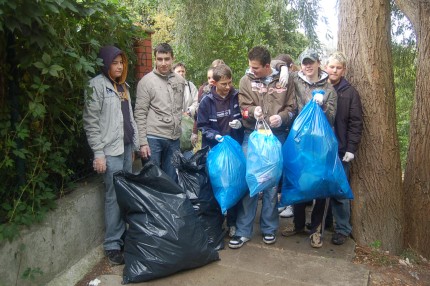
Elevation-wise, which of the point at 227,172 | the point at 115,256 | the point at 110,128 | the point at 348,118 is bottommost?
the point at 115,256

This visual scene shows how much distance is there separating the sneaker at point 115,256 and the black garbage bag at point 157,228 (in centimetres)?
22

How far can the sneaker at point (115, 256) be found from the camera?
3.22 meters

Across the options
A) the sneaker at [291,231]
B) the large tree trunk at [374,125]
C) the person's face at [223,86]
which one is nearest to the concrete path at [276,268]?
the sneaker at [291,231]

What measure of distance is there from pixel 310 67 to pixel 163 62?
1.34m

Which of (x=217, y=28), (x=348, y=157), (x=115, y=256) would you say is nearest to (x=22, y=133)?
(x=115, y=256)

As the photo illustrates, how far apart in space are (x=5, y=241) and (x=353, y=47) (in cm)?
331

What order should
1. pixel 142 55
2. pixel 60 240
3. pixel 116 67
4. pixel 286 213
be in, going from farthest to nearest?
pixel 286 213 < pixel 142 55 < pixel 116 67 < pixel 60 240

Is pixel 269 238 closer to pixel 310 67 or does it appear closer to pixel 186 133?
pixel 310 67

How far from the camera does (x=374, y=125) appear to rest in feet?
12.0

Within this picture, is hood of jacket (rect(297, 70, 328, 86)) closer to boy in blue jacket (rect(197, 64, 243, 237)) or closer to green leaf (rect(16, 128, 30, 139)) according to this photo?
boy in blue jacket (rect(197, 64, 243, 237))

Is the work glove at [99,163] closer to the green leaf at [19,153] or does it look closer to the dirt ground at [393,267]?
the green leaf at [19,153]

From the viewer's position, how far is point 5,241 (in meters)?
2.35

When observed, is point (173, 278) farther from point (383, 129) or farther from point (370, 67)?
point (370, 67)

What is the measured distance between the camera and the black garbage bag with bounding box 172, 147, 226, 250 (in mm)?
3363
